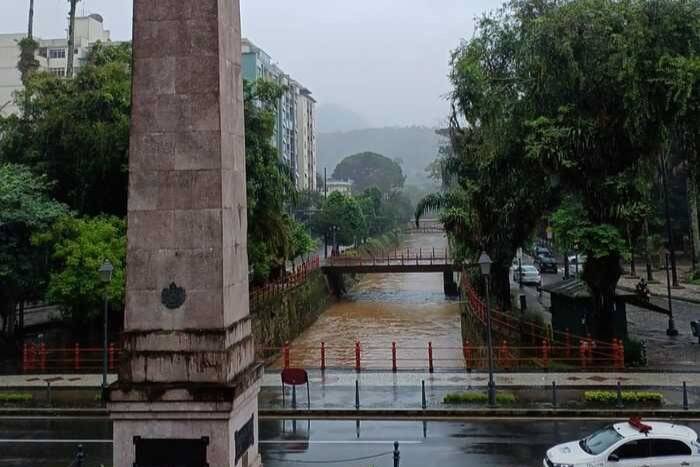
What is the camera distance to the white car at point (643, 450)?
464 inches

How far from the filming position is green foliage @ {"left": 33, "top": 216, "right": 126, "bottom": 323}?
23828 millimetres

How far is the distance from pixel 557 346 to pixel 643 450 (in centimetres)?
1449

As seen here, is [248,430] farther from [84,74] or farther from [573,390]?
[84,74]

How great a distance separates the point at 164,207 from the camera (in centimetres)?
942

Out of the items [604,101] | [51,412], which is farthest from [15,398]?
[604,101]

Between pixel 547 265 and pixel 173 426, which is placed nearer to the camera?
pixel 173 426

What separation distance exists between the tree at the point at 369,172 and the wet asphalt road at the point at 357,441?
166656 millimetres

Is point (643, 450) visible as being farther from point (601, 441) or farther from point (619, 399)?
point (619, 399)

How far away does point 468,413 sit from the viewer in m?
18.4

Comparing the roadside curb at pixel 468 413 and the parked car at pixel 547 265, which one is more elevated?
the parked car at pixel 547 265

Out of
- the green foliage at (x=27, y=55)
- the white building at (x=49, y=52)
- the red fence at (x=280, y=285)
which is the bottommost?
the red fence at (x=280, y=285)

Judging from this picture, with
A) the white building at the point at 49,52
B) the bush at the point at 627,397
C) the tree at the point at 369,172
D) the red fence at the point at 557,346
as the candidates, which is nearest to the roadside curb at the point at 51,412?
the red fence at the point at 557,346

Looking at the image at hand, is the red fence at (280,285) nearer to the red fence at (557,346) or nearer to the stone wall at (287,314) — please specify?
the stone wall at (287,314)

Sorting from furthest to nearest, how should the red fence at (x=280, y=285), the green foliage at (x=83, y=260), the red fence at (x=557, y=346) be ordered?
the red fence at (x=280, y=285) → the green foliage at (x=83, y=260) → the red fence at (x=557, y=346)
